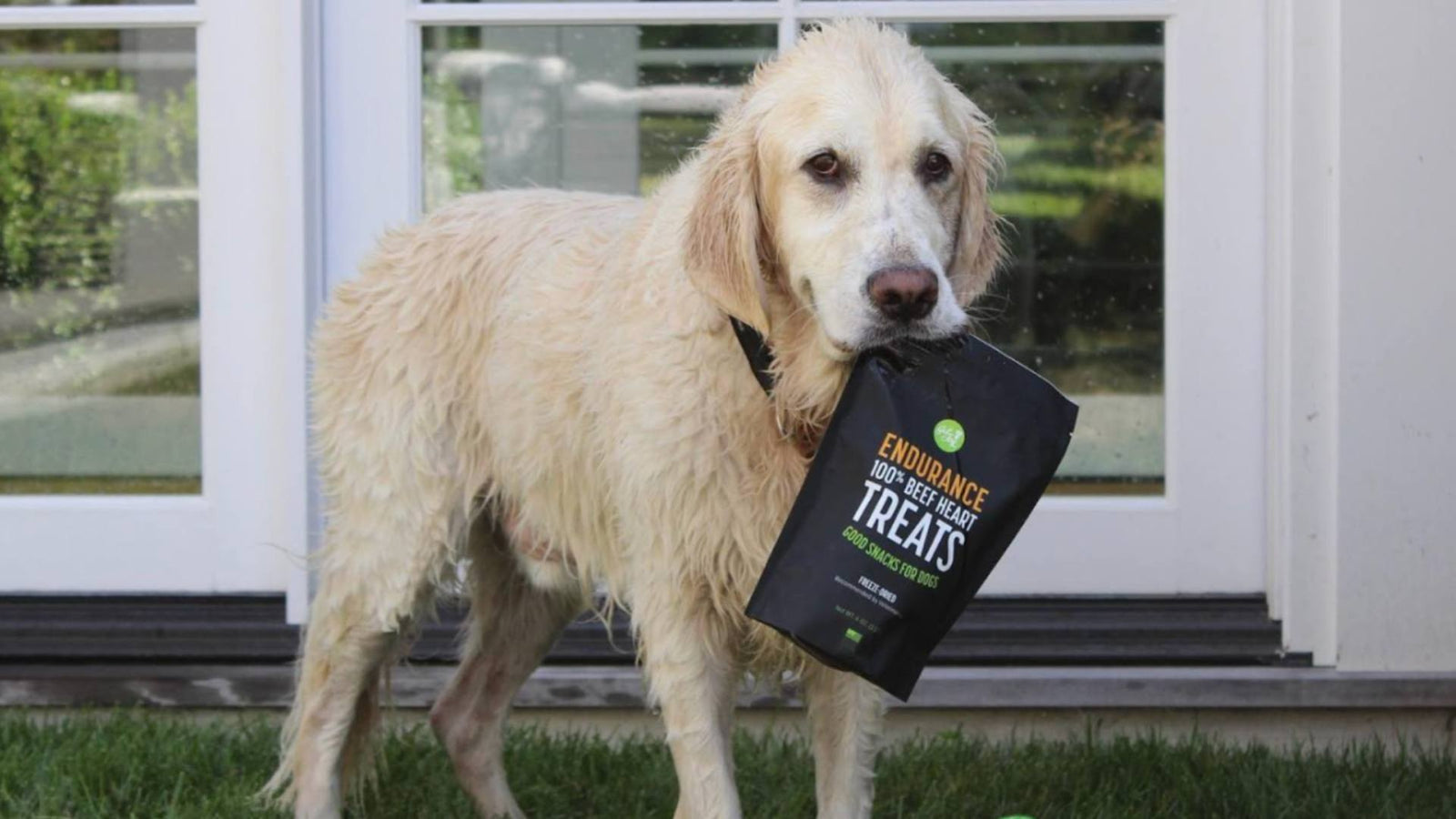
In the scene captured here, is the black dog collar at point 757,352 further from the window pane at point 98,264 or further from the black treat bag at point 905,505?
the window pane at point 98,264

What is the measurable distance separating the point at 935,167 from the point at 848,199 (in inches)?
7.0

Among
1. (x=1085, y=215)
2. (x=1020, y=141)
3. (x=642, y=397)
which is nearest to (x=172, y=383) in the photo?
(x=642, y=397)

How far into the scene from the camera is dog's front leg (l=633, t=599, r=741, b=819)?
10.6 ft

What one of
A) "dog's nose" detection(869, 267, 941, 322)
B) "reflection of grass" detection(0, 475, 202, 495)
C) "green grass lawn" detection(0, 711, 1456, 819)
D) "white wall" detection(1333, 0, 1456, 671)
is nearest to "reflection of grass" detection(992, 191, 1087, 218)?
"white wall" detection(1333, 0, 1456, 671)

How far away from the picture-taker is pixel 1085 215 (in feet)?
15.8

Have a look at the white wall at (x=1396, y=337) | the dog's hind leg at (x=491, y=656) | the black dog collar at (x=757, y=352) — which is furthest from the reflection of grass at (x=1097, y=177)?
the black dog collar at (x=757, y=352)

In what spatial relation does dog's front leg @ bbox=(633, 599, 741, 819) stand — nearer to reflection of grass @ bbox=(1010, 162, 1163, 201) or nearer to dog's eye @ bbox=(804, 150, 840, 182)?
dog's eye @ bbox=(804, 150, 840, 182)

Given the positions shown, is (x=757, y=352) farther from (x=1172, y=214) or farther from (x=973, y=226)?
(x=1172, y=214)

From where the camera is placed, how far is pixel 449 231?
3879mm

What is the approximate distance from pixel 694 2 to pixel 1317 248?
159 centimetres

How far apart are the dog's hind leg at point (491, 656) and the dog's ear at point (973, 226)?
49.1 inches

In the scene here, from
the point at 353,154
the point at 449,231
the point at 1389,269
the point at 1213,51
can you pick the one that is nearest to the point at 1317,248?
the point at 1389,269

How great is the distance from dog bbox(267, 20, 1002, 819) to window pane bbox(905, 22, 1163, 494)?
1.35 m

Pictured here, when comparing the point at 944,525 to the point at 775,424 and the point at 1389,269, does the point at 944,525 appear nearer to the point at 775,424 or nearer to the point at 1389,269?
the point at 775,424
